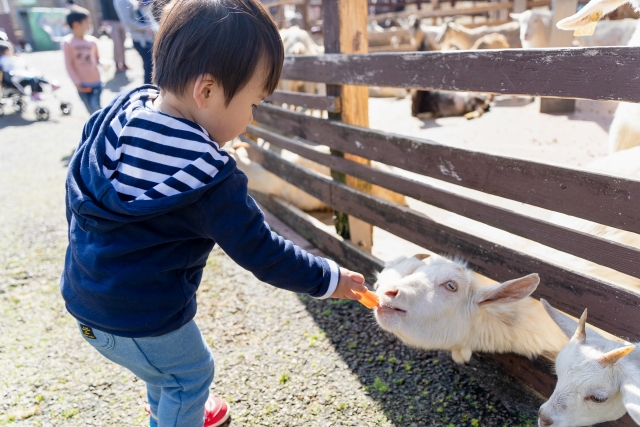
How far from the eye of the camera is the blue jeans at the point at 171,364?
1.80 m

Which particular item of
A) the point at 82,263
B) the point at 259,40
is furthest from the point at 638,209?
the point at 82,263

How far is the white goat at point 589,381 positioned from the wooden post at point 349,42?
7.01 feet

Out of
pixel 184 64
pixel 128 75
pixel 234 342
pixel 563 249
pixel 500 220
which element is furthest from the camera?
pixel 128 75

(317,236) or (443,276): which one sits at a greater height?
(443,276)

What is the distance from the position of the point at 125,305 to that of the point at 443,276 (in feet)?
4.88

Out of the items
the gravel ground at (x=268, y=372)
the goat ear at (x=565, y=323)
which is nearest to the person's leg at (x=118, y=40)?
the gravel ground at (x=268, y=372)

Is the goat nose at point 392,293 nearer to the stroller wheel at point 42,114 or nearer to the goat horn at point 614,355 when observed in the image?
the goat horn at point 614,355

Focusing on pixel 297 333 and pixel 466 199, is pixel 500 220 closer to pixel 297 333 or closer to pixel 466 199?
pixel 466 199

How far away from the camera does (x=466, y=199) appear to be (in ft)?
8.46

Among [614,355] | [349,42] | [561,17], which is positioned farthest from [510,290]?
[561,17]

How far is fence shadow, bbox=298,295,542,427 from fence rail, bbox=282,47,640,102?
146 centimetres

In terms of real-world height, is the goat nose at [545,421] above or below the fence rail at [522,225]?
below

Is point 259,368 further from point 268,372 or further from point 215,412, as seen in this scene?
point 215,412

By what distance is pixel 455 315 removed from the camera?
246 centimetres
